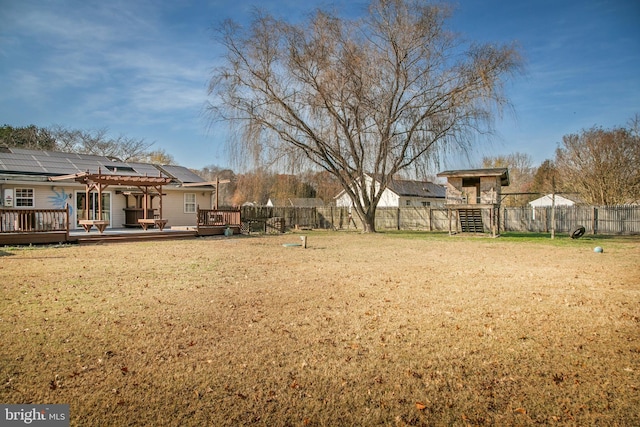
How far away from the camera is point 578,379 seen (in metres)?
3.74

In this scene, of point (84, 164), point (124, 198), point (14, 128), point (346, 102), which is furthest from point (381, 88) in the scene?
point (14, 128)

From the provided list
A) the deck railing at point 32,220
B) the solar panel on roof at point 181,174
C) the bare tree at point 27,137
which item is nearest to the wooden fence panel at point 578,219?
the solar panel on roof at point 181,174

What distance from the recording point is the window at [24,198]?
18625mm

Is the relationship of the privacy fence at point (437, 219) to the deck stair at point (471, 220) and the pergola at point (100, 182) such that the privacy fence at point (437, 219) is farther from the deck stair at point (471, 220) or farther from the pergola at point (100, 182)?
the pergola at point (100, 182)

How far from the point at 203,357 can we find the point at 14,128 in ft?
142

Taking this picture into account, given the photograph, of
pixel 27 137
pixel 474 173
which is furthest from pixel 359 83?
pixel 27 137

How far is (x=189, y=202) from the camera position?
24.2 meters

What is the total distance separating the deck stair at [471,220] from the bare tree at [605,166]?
1060cm

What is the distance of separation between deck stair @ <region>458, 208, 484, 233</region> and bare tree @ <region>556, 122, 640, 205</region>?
10597 mm

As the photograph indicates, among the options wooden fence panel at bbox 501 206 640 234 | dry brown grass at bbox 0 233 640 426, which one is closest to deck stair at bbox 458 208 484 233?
wooden fence panel at bbox 501 206 640 234

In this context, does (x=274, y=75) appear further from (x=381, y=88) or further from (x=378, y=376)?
(x=378, y=376)

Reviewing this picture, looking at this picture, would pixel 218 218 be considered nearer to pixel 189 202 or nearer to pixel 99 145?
pixel 189 202

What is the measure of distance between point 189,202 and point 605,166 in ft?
92.4

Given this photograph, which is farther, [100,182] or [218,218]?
[218,218]
